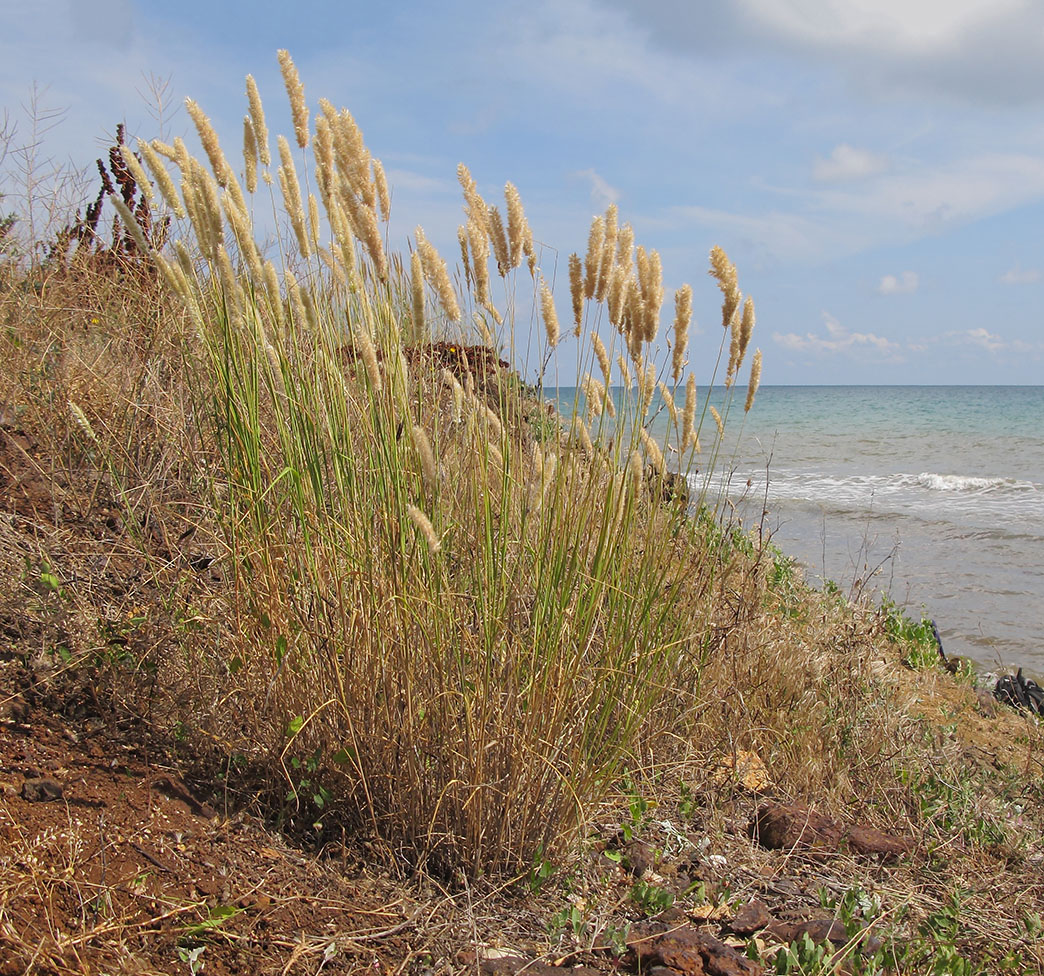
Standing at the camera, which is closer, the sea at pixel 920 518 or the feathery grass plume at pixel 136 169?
the feathery grass plume at pixel 136 169

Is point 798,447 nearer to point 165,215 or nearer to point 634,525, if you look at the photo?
point 165,215

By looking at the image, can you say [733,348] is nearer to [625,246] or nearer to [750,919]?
[625,246]

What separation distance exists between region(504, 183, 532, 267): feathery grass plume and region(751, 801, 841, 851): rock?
1936 mm

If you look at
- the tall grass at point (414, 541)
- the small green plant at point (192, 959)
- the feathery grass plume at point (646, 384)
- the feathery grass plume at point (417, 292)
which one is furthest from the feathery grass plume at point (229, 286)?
the small green plant at point (192, 959)

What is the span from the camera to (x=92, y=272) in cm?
544

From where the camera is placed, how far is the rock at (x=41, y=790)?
1.99m

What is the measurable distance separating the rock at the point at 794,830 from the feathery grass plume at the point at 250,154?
99.4 inches

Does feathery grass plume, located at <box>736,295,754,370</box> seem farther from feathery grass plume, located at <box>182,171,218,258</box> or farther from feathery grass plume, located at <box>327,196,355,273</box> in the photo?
feathery grass plume, located at <box>182,171,218,258</box>

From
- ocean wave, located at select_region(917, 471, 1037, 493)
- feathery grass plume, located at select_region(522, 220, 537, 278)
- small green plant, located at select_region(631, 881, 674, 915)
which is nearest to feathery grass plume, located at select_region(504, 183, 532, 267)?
feathery grass plume, located at select_region(522, 220, 537, 278)

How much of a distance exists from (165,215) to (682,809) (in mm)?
4805

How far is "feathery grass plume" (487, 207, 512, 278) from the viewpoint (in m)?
2.13

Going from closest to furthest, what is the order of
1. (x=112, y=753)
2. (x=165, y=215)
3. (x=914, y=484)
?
(x=112, y=753)
(x=165, y=215)
(x=914, y=484)

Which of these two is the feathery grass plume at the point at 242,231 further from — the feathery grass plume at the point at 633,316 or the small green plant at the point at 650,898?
the small green plant at the point at 650,898

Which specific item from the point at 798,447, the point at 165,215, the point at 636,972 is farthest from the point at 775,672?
the point at 798,447
